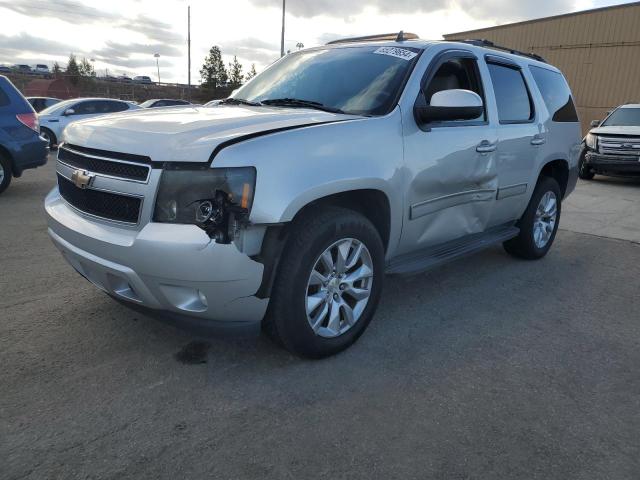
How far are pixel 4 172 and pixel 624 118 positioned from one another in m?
13.0

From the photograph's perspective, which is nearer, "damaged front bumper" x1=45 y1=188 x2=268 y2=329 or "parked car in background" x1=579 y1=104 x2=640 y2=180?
"damaged front bumper" x1=45 y1=188 x2=268 y2=329

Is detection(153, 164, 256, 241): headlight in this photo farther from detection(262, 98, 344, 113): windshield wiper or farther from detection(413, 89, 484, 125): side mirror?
detection(413, 89, 484, 125): side mirror

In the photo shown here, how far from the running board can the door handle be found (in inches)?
27.9

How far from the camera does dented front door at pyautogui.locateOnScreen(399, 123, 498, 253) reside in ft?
11.0

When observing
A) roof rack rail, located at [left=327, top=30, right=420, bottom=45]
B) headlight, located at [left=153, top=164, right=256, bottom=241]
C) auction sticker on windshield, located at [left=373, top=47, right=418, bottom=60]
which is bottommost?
headlight, located at [left=153, top=164, right=256, bottom=241]

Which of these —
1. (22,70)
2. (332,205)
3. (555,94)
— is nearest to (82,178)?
(332,205)

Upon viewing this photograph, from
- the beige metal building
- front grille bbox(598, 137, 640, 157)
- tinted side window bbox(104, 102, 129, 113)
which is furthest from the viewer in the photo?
the beige metal building

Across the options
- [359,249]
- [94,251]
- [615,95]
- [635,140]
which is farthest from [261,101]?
[615,95]

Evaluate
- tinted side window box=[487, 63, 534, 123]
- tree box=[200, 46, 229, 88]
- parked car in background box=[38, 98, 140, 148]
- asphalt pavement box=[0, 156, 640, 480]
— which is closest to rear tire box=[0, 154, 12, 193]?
asphalt pavement box=[0, 156, 640, 480]

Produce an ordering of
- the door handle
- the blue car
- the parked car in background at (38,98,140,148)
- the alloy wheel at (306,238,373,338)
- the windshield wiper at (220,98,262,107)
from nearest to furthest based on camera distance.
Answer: the alloy wheel at (306,238,373,338) → the windshield wiper at (220,98,262,107) → the door handle → the blue car → the parked car in background at (38,98,140,148)

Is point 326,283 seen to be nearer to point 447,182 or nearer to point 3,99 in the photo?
point 447,182

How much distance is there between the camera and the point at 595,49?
22844 mm

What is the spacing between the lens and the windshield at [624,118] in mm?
12258

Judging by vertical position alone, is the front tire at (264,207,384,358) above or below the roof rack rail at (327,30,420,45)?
below
